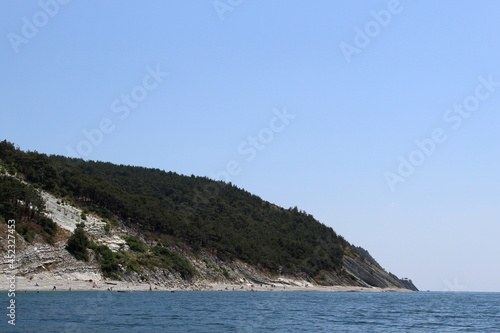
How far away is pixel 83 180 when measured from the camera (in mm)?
121438

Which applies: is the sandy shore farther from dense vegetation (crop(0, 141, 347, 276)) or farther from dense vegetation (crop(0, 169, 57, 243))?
dense vegetation (crop(0, 169, 57, 243))

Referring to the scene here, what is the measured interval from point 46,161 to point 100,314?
244ft

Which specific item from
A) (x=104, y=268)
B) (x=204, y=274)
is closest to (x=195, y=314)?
(x=104, y=268)

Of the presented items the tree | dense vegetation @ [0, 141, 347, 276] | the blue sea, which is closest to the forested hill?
dense vegetation @ [0, 141, 347, 276]

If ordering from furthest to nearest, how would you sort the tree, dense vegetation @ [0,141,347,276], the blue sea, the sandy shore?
dense vegetation @ [0,141,347,276] < the tree < the sandy shore < the blue sea

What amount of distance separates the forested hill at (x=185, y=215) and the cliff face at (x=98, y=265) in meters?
3.17

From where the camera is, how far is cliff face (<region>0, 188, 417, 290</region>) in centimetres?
8112

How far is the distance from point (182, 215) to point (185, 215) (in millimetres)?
3909

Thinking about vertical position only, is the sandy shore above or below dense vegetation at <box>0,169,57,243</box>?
below

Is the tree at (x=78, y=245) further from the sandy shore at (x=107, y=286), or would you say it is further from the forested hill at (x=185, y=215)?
the sandy shore at (x=107, y=286)

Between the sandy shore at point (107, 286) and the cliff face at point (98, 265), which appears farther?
the cliff face at point (98, 265)

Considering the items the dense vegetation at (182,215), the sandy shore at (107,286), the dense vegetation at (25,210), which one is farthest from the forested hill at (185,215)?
the sandy shore at (107,286)

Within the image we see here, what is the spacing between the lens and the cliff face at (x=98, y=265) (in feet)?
266

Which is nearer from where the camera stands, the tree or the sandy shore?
the sandy shore
